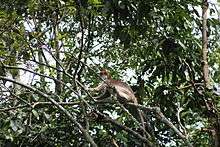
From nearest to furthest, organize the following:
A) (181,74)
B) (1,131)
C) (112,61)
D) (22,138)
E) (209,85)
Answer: (209,85) < (181,74) < (1,131) < (22,138) < (112,61)

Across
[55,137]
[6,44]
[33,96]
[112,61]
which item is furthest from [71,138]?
[112,61]

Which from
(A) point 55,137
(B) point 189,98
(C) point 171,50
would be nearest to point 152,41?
(C) point 171,50

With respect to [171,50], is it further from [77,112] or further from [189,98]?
[77,112]

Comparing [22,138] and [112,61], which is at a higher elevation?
[112,61]

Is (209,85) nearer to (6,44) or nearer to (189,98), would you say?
(189,98)

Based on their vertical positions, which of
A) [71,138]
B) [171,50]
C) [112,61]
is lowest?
[71,138]

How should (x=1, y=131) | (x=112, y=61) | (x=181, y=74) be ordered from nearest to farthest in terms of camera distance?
(x=181, y=74) < (x=1, y=131) < (x=112, y=61)

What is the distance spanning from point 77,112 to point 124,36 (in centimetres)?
118

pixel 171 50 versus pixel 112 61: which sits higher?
pixel 112 61

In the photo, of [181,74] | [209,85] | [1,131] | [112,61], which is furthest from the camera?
[112,61]

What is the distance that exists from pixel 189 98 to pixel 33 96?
4.79 feet

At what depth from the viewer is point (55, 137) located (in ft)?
17.5

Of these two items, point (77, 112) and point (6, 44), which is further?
point (77, 112)

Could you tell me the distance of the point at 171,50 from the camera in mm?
4254
